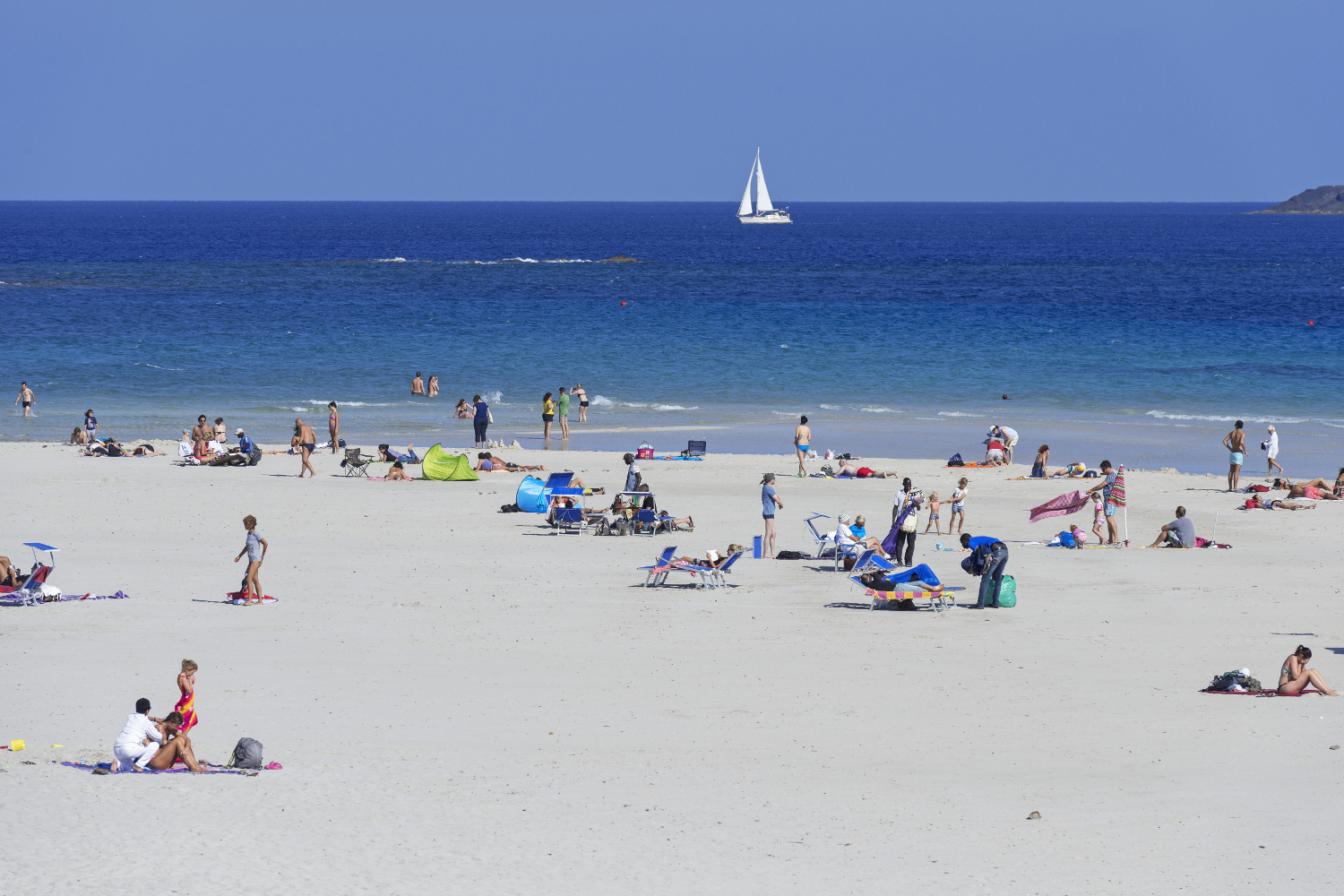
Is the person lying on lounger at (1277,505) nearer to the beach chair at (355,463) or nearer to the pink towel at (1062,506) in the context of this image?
the pink towel at (1062,506)

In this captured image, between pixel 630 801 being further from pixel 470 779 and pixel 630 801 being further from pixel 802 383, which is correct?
pixel 802 383

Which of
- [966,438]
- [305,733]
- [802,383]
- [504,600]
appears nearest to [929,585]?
[504,600]

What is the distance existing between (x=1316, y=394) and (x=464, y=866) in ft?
122

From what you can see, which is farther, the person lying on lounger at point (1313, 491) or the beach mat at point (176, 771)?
the person lying on lounger at point (1313, 491)

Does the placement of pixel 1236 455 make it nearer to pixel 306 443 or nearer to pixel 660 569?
pixel 660 569

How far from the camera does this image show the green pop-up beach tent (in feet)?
82.5

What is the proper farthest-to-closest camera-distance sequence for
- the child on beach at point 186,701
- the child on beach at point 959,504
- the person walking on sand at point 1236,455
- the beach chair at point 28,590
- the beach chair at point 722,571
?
the person walking on sand at point 1236,455
the child on beach at point 959,504
the beach chair at point 722,571
the beach chair at point 28,590
the child on beach at point 186,701

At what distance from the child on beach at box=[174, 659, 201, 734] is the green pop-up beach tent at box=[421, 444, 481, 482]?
13.8 m

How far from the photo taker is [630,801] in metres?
10.2

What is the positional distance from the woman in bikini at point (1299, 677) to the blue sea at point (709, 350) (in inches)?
649

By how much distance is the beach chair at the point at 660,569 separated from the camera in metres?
17.0

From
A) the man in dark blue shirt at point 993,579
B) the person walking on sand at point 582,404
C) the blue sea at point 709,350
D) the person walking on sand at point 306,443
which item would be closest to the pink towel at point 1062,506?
the man in dark blue shirt at point 993,579

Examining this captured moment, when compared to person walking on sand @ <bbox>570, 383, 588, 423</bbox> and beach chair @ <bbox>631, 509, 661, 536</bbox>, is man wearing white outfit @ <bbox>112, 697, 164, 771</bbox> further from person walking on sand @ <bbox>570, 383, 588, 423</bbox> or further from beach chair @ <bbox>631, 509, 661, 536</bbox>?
person walking on sand @ <bbox>570, 383, 588, 423</bbox>

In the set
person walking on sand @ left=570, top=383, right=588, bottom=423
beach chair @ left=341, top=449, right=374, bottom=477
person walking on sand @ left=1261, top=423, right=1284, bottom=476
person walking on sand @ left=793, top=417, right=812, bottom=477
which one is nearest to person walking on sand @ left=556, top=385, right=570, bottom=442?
person walking on sand @ left=570, top=383, right=588, bottom=423
